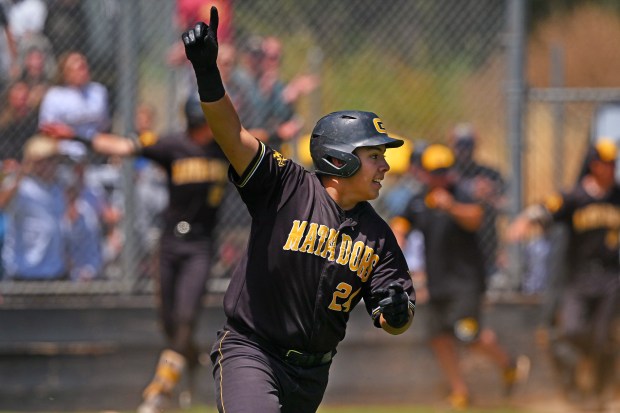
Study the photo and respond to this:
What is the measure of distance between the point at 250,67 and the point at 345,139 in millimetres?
5274

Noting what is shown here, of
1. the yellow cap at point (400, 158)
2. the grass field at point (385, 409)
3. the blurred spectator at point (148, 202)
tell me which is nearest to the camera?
the grass field at point (385, 409)

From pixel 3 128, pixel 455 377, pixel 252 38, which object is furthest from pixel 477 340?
A: pixel 3 128

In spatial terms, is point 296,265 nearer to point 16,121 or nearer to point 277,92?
point 277,92

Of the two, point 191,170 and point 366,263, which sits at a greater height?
point 366,263

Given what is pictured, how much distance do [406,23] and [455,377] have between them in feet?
10.5

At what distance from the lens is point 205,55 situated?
15.8 ft

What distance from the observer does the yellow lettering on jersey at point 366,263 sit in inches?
208

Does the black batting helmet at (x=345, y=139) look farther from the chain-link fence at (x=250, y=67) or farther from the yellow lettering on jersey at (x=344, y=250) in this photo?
the chain-link fence at (x=250, y=67)

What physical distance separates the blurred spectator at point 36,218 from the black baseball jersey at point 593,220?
4.22 meters

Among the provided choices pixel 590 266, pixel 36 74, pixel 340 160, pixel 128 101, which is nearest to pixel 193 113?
pixel 128 101

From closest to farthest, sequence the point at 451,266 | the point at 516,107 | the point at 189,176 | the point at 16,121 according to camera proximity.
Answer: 1. the point at 189,176
2. the point at 16,121
3. the point at 451,266
4. the point at 516,107

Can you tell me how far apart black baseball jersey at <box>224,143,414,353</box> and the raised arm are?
3.5 inches

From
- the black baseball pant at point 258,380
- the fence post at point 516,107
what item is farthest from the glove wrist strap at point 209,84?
the fence post at point 516,107

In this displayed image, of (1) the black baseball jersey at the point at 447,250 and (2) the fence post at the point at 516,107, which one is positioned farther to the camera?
(2) the fence post at the point at 516,107
